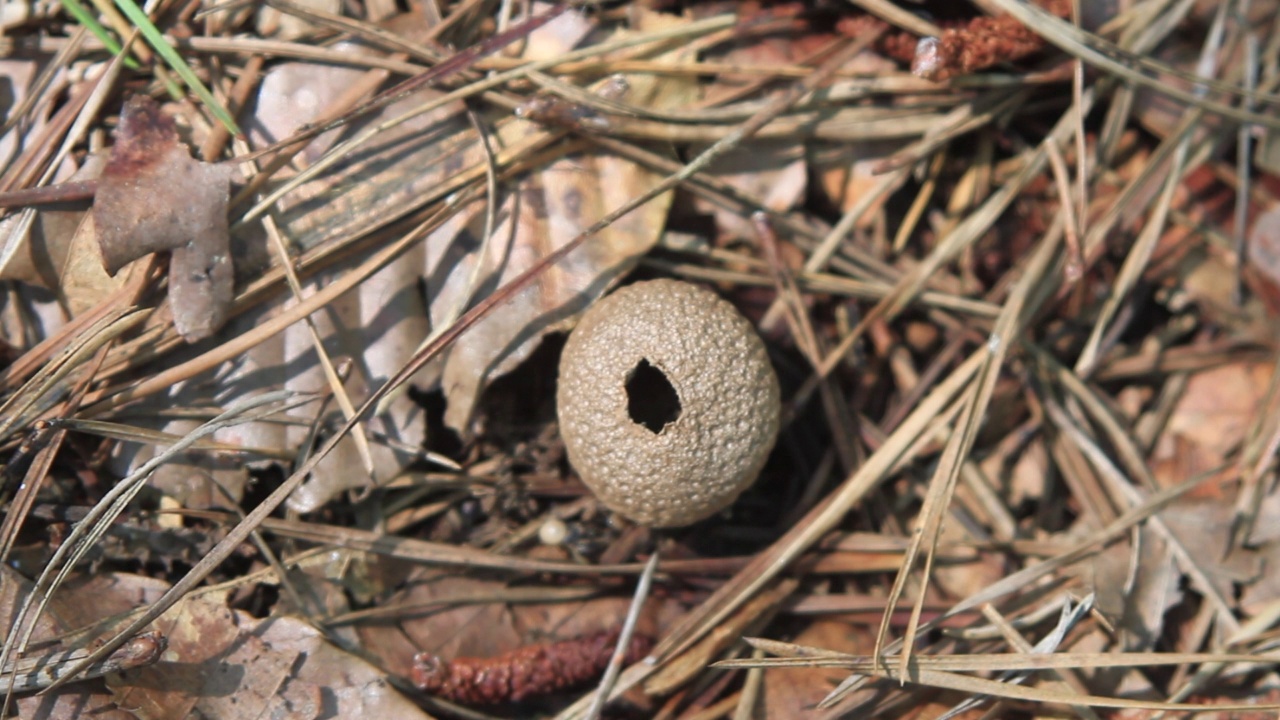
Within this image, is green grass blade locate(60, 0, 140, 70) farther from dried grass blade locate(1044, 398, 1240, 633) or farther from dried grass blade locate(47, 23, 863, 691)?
Answer: dried grass blade locate(1044, 398, 1240, 633)

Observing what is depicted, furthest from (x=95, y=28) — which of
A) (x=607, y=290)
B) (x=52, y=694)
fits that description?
(x=52, y=694)

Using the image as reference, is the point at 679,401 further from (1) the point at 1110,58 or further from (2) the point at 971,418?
(1) the point at 1110,58

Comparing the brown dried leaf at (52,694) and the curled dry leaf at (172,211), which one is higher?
the curled dry leaf at (172,211)

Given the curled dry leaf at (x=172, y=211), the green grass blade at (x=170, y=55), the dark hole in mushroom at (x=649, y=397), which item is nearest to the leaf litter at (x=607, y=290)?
the curled dry leaf at (x=172, y=211)

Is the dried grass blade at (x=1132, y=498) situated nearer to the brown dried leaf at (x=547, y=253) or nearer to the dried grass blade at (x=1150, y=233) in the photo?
the dried grass blade at (x=1150, y=233)

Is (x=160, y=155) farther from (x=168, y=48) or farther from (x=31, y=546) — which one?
(x=31, y=546)

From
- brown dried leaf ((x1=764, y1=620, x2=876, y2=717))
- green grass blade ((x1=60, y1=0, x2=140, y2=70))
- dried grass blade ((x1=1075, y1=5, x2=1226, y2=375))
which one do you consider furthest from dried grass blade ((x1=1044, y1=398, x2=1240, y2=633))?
green grass blade ((x1=60, y1=0, x2=140, y2=70))
